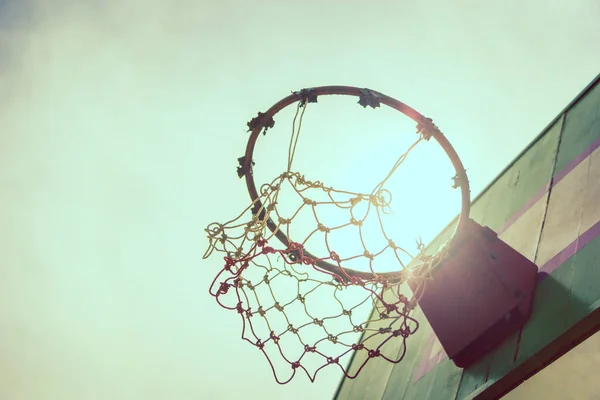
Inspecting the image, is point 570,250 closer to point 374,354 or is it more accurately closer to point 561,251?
point 561,251

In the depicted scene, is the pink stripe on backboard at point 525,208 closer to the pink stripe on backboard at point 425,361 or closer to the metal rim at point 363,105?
the metal rim at point 363,105

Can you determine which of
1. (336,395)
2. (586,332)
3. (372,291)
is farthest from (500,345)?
(336,395)

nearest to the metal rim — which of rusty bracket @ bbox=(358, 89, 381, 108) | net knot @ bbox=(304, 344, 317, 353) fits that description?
rusty bracket @ bbox=(358, 89, 381, 108)

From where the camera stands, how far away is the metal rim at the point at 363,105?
2.97m

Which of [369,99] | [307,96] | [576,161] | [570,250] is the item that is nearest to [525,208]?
[576,161]

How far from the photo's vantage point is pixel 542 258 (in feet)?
9.52

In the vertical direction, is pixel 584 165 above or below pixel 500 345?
above

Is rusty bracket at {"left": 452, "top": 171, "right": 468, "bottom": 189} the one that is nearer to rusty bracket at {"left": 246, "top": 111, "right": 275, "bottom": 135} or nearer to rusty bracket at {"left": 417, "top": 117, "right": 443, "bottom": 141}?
rusty bracket at {"left": 417, "top": 117, "right": 443, "bottom": 141}

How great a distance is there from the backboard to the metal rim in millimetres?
525

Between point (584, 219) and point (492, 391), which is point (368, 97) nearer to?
point (584, 219)

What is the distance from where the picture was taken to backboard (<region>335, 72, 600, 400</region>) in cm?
242

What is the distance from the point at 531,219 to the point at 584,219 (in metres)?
0.53

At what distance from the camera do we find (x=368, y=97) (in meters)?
2.96

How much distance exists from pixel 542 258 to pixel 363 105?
1290 millimetres
